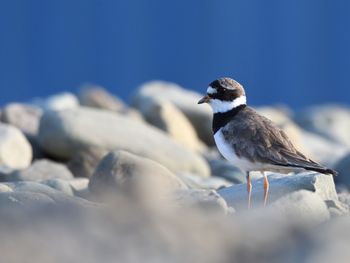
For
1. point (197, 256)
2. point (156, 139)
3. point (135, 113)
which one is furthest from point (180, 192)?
point (135, 113)

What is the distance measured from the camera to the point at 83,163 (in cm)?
987

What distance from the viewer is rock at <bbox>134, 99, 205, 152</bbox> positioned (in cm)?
1298

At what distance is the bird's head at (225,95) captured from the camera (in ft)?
24.2

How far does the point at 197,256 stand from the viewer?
382cm

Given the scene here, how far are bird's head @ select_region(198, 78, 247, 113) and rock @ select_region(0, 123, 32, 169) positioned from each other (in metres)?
3.39

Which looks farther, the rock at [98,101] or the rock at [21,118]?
the rock at [98,101]

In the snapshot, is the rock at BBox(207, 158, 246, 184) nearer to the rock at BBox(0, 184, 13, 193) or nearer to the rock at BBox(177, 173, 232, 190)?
the rock at BBox(177, 173, 232, 190)

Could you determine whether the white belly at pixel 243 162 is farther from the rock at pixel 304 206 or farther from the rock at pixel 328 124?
the rock at pixel 328 124

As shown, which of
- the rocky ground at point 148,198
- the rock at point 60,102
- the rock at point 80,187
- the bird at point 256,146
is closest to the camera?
the rocky ground at point 148,198

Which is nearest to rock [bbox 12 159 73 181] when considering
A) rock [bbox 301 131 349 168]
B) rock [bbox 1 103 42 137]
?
rock [bbox 1 103 42 137]

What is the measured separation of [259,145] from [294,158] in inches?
9.7

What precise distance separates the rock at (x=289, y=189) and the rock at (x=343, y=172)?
361cm

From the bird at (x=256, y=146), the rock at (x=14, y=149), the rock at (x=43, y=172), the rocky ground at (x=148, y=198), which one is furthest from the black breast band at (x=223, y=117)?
the rock at (x=14, y=149)

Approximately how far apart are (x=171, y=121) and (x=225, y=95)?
5.67m
